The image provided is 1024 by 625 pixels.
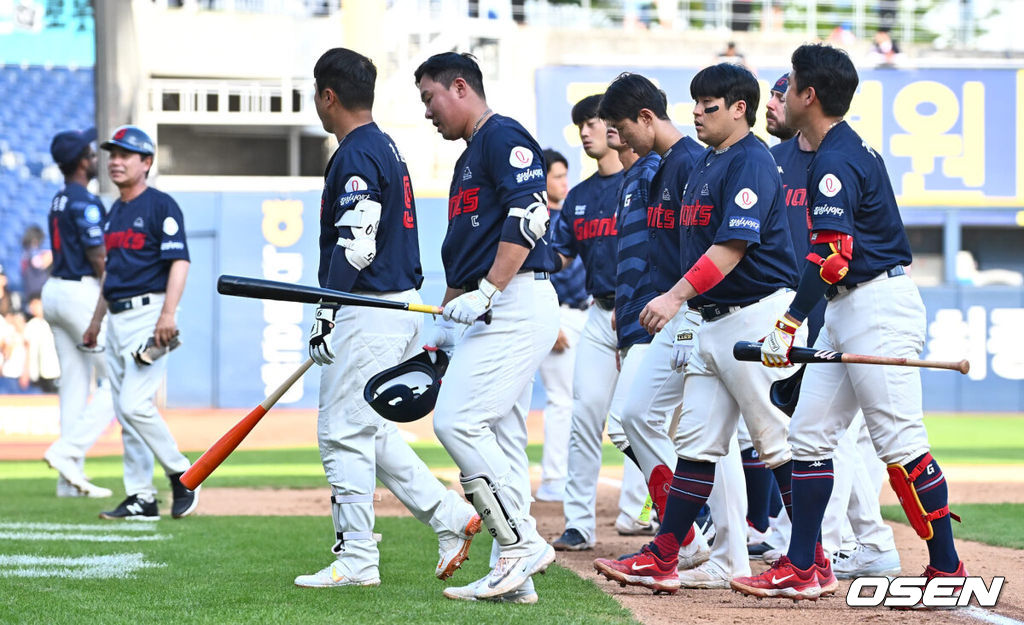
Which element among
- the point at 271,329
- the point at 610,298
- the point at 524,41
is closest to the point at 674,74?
the point at 524,41

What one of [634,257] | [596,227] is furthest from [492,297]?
[596,227]

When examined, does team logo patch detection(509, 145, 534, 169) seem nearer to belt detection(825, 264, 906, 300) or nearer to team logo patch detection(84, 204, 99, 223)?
belt detection(825, 264, 906, 300)

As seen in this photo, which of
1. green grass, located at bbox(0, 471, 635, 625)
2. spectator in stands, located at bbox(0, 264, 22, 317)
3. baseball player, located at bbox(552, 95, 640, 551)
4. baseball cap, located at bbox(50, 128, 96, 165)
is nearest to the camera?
green grass, located at bbox(0, 471, 635, 625)

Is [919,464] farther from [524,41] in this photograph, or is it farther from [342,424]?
[524,41]

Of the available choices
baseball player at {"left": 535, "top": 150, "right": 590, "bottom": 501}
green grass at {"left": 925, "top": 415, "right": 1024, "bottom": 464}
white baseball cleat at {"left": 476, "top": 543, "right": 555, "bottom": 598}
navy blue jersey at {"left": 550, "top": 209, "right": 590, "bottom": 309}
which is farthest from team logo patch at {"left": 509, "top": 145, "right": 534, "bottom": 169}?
green grass at {"left": 925, "top": 415, "right": 1024, "bottom": 464}

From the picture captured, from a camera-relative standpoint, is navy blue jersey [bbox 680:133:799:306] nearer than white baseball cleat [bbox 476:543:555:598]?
No

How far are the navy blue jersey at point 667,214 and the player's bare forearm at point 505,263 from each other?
1250 mm

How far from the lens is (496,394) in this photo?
5051 mm

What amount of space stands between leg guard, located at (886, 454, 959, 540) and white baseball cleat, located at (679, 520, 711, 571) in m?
1.05

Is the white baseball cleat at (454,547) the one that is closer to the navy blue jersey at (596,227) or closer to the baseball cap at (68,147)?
the navy blue jersey at (596,227)

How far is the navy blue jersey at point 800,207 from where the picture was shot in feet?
21.0

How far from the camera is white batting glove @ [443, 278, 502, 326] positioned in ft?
15.8

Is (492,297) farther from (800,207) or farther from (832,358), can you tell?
(800,207)

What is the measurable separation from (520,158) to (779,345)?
48.3 inches
